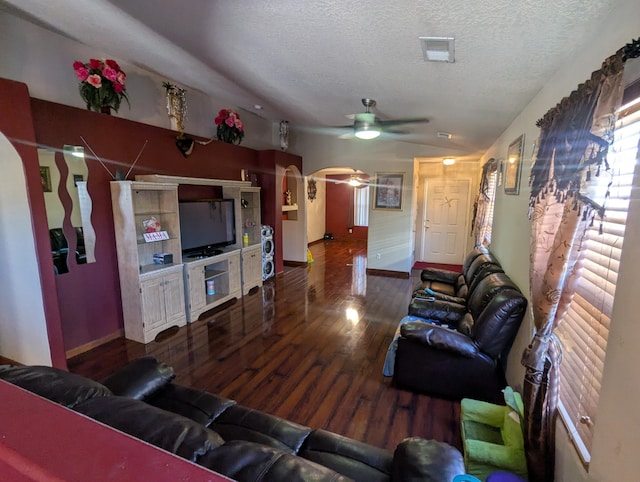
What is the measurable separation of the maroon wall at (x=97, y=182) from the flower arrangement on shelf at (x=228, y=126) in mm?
963

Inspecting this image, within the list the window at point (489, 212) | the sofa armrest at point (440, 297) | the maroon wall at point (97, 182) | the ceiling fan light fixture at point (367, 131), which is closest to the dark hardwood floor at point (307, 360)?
the maroon wall at point (97, 182)

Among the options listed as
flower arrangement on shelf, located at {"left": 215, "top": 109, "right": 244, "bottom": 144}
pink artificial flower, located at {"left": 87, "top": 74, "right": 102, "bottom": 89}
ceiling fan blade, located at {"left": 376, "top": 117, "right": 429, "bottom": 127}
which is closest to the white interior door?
ceiling fan blade, located at {"left": 376, "top": 117, "right": 429, "bottom": 127}

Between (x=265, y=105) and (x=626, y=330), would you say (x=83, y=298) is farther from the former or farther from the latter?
(x=626, y=330)

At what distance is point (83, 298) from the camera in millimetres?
3154

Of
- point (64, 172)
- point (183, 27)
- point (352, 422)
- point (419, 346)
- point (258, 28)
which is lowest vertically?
point (352, 422)

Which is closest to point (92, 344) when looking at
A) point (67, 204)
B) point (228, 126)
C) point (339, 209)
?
point (67, 204)

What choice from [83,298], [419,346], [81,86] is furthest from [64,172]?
[419,346]

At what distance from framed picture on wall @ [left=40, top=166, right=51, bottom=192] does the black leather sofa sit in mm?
2123

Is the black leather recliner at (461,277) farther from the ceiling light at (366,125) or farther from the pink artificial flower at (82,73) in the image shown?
the pink artificial flower at (82,73)

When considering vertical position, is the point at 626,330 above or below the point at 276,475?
above

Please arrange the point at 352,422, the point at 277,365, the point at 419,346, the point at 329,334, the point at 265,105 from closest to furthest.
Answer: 1. the point at 352,422
2. the point at 419,346
3. the point at 277,365
4. the point at 329,334
5. the point at 265,105

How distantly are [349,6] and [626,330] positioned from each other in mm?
1774

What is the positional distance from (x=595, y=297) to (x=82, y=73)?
4160 millimetres

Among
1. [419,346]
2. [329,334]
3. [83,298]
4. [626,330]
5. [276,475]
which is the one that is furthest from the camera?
[329,334]
